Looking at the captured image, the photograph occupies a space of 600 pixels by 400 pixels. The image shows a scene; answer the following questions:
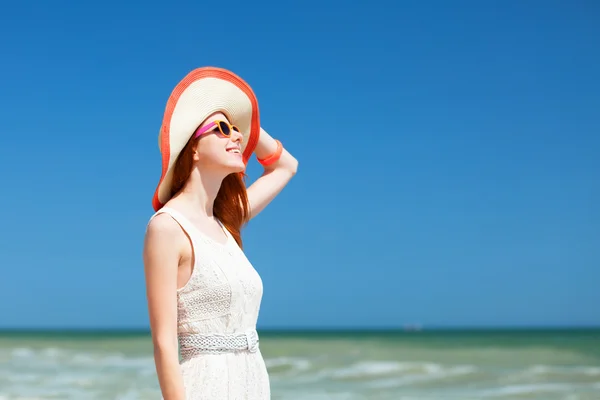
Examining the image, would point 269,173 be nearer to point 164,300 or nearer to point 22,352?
point 164,300

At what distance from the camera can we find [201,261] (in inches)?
92.7

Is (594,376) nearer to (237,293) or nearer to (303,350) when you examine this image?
(303,350)

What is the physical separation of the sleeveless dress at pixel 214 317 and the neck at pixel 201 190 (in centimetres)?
12

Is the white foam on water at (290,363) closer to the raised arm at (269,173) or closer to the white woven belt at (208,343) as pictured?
the raised arm at (269,173)

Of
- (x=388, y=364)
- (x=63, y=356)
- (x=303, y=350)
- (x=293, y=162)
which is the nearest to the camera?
(x=293, y=162)

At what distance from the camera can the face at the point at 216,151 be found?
8.09 feet

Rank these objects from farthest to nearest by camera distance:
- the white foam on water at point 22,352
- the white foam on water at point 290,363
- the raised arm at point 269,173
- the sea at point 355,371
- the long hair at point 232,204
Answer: the white foam on water at point 22,352
the white foam on water at point 290,363
the sea at point 355,371
the raised arm at point 269,173
the long hair at point 232,204

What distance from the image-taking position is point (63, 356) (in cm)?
1606

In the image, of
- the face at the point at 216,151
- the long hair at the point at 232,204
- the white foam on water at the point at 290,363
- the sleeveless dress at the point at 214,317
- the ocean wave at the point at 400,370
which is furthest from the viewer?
the white foam on water at the point at 290,363

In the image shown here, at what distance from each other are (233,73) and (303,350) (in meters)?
14.9

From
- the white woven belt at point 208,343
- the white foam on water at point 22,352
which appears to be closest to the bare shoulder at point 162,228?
the white woven belt at point 208,343

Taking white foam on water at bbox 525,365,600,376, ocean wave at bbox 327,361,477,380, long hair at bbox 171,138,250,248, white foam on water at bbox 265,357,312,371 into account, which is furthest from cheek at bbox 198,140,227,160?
white foam on water at bbox 525,365,600,376

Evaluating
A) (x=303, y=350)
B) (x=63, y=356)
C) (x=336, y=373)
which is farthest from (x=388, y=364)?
(x=63, y=356)

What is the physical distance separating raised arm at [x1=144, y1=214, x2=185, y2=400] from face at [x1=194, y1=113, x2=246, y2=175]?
0.90ft
